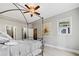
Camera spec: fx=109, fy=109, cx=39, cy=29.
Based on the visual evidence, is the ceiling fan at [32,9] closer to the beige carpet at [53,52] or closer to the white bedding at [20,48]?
the white bedding at [20,48]

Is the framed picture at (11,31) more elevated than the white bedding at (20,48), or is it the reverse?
the framed picture at (11,31)

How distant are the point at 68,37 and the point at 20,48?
31.7 inches

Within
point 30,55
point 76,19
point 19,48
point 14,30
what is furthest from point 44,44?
point 76,19

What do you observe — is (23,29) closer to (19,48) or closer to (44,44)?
(19,48)

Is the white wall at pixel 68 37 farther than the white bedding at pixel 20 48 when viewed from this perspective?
Yes

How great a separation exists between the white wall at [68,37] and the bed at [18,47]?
0.22m

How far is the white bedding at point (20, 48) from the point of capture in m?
1.66

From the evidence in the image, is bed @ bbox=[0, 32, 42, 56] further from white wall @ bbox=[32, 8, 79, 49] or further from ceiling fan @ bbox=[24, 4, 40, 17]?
ceiling fan @ bbox=[24, 4, 40, 17]

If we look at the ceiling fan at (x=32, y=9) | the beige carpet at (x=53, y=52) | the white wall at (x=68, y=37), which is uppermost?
the ceiling fan at (x=32, y=9)

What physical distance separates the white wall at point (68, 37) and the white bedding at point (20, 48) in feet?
0.72

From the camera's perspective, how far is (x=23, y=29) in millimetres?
1810

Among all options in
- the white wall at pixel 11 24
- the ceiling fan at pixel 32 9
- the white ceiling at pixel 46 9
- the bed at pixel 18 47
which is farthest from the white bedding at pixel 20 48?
the ceiling fan at pixel 32 9

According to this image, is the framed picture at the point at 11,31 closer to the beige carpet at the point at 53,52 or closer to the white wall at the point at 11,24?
the white wall at the point at 11,24

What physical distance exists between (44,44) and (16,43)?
1.53ft
